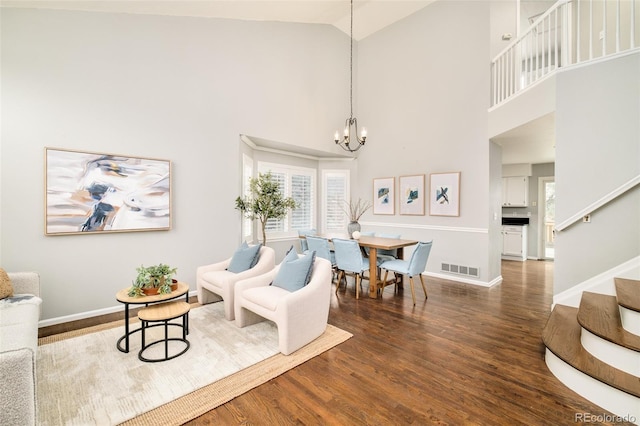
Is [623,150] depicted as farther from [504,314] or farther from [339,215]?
[339,215]

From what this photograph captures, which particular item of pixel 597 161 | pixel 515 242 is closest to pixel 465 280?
pixel 597 161

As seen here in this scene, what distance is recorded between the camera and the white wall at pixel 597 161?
2881 millimetres

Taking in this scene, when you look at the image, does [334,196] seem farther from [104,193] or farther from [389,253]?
[104,193]

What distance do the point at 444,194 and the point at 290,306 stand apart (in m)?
4.21

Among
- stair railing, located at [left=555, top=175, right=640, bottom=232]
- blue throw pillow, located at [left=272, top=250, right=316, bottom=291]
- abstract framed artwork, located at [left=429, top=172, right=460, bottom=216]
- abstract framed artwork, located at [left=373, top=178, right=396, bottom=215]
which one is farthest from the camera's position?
abstract framed artwork, located at [left=373, top=178, right=396, bottom=215]

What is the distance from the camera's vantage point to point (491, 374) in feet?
7.55

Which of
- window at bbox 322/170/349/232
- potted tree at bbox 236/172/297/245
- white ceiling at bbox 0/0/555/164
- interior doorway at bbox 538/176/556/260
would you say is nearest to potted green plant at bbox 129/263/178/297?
potted tree at bbox 236/172/297/245

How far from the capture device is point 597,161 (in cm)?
308

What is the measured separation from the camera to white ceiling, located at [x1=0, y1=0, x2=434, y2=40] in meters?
3.36

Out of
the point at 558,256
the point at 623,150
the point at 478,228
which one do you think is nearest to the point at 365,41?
the point at 478,228

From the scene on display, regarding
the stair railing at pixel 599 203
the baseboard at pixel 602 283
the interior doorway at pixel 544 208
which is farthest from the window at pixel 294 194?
the interior doorway at pixel 544 208

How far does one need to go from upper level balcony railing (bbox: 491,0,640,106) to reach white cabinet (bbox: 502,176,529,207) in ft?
13.1

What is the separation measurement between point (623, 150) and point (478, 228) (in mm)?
2351

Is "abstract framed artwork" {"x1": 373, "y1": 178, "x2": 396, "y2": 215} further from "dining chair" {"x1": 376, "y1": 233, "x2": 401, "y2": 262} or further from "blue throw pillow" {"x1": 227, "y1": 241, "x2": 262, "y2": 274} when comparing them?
"blue throw pillow" {"x1": 227, "y1": 241, "x2": 262, "y2": 274}
